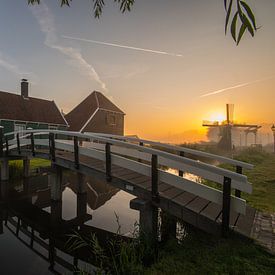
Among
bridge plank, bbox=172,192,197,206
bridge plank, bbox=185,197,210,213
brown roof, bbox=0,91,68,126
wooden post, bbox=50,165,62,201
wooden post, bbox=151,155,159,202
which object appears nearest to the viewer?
bridge plank, bbox=185,197,210,213

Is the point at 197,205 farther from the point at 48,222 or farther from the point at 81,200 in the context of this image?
the point at 81,200

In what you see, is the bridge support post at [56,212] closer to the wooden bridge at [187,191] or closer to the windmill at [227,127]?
the wooden bridge at [187,191]

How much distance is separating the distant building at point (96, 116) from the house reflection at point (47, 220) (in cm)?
1457

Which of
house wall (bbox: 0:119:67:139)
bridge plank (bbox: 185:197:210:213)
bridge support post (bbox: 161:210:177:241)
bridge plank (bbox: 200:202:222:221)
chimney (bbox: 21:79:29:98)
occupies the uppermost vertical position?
chimney (bbox: 21:79:29:98)

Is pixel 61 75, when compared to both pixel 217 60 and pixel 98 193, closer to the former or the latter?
pixel 98 193

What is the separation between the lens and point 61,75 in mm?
15000

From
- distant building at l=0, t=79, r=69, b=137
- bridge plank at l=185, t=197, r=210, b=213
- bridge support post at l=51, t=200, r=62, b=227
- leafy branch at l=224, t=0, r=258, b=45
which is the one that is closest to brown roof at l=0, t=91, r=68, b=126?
distant building at l=0, t=79, r=69, b=137

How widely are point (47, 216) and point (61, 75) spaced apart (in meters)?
9.61

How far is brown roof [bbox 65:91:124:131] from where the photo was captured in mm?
27600

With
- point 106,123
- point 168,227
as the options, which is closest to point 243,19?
point 168,227

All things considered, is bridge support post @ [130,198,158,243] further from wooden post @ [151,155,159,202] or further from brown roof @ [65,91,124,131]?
brown roof @ [65,91,124,131]

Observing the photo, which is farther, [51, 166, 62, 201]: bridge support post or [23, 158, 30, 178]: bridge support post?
[23, 158, 30, 178]: bridge support post

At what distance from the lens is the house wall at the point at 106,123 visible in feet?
90.4

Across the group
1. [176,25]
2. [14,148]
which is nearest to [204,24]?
[176,25]
